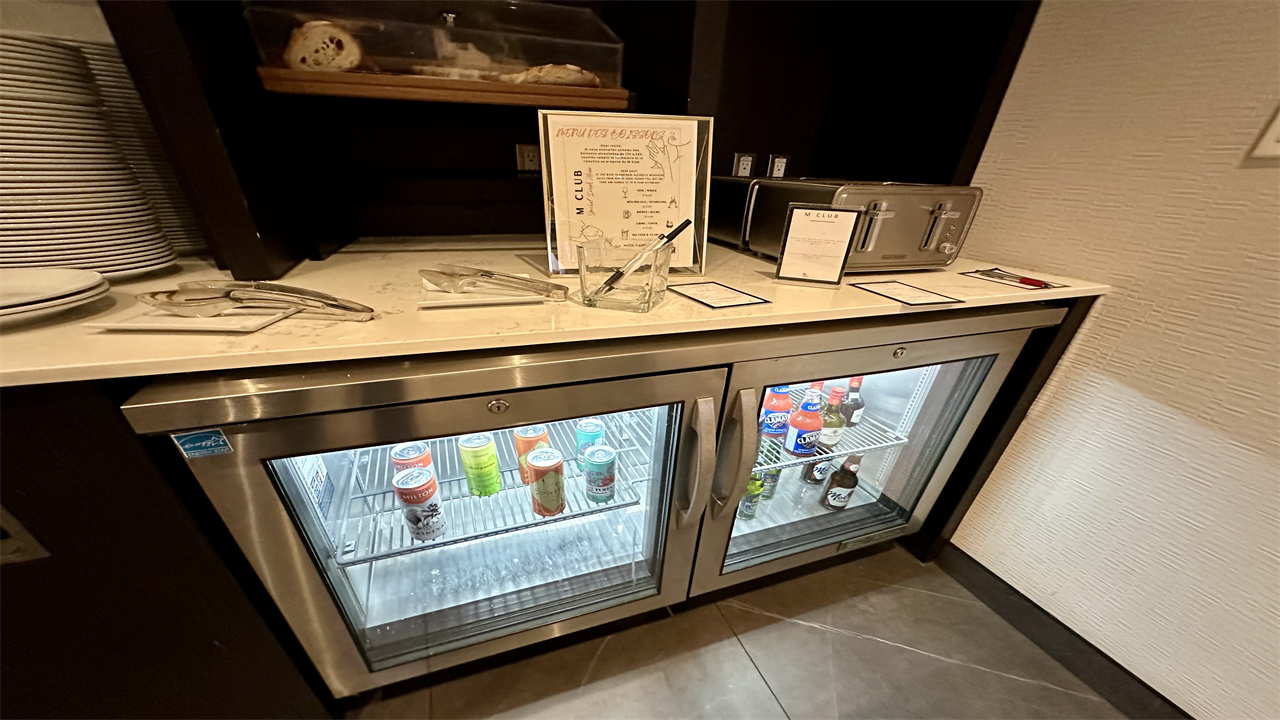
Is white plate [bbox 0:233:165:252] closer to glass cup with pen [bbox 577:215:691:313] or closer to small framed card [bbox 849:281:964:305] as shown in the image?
glass cup with pen [bbox 577:215:691:313]

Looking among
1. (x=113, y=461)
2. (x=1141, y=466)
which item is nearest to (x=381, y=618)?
(x=113, y=461)

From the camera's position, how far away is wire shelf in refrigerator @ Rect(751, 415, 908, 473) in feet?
3.92

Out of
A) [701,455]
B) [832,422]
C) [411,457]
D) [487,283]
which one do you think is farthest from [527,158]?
[832,422]

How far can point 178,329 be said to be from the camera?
22.0 inches

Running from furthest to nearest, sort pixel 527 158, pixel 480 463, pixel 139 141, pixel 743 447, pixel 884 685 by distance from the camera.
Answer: pixel 527 158 → pixel 884 685 → pixel 480 463 → pixel 743 447 → pixel 139 141

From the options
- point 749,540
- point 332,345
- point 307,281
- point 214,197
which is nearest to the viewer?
point 332,345

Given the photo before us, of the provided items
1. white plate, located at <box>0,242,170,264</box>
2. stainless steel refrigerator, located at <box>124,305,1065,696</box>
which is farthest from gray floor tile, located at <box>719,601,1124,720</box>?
white plate, located at <box>0,242,170,264</box>

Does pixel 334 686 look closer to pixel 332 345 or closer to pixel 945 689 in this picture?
pixel 332 345

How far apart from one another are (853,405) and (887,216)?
1.98 ft

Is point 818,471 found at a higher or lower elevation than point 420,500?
lower

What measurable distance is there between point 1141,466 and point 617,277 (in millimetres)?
1263

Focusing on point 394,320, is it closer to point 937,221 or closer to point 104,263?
point 104,263

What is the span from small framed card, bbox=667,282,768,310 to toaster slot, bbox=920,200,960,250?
498mm

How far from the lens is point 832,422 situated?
4.15ft
